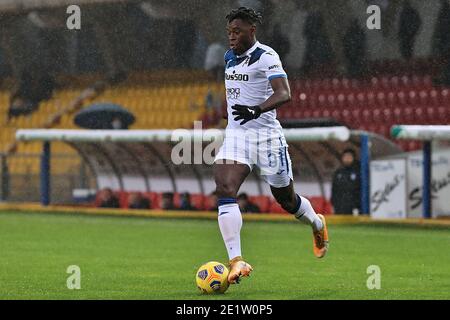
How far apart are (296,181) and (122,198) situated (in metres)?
4.05

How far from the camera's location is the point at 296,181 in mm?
20234

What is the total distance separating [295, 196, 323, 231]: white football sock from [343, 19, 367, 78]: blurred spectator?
44.4 feet

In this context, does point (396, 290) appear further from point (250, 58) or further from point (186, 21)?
point (186, 21)

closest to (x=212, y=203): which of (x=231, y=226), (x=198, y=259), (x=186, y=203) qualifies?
(x=186, y=203)

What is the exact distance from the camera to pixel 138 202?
2209cm

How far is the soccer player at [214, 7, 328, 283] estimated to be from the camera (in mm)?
9055

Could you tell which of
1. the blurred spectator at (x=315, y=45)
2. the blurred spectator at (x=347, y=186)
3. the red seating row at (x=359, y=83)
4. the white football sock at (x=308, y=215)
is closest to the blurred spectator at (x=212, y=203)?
the blurred spectator at (x=347, y=186)

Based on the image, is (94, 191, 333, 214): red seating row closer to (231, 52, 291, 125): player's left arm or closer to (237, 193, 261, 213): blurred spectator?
(237, 193, 261, 213): blurred spectator

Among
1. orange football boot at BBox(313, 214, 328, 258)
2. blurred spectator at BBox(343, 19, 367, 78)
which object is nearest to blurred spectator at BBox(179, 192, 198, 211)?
blurred spectator at BBox(343, 19, 367, 78)

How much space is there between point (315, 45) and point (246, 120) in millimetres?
15862

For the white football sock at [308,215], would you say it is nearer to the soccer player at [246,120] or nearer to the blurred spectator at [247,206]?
the soccer player at [246,120]

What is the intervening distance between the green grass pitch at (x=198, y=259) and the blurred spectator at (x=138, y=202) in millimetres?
2495

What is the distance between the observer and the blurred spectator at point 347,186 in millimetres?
18812
